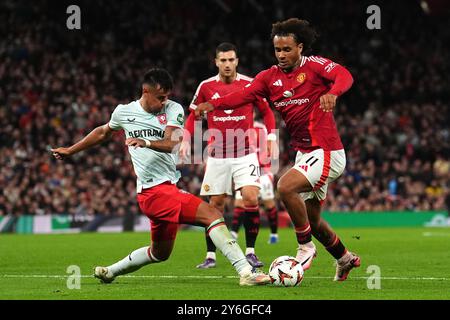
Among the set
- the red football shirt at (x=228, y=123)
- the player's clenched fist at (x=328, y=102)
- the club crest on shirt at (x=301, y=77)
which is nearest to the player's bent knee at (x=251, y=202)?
the red football shirt at (x=228, y=123)

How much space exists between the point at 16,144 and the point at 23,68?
11.7 feet

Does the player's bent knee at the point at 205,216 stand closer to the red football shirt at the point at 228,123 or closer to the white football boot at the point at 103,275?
the white football boot at the point at 103,275

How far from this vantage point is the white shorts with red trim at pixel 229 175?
12883 mm

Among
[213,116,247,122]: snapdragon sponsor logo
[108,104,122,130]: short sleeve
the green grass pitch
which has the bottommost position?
the green grass pitch

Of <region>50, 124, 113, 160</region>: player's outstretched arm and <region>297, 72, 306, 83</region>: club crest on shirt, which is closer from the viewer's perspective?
<region>50, 124, 113, 160</region>: player's outstretched arm

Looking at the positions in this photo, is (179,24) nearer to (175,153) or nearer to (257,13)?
(257,13)

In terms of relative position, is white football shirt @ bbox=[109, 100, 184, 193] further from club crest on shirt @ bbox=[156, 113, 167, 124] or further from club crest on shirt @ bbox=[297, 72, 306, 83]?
club crest on shirt @ bbox=[297, 72, 306, 83]

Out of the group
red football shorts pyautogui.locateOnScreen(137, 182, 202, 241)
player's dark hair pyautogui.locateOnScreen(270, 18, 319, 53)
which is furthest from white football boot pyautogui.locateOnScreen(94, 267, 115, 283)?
player's dark hair pyautogui.locateOnScreen(270, 18, 319, 53)

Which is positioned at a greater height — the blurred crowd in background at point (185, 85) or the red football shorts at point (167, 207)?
the blurred crowd in background at point (185, 85)

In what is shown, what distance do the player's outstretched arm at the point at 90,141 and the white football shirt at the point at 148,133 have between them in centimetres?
15

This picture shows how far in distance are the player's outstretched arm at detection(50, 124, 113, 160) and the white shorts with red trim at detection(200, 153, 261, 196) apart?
137 inches

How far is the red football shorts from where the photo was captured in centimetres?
927

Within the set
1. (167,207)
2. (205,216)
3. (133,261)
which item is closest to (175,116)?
(167,207)

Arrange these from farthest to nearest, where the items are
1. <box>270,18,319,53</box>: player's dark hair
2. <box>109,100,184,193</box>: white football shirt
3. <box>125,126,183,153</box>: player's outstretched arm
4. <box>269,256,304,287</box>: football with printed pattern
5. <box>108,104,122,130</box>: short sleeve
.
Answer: <box>270,18,319,53</box>: player's dark hair < <box>108,104,122,130</box>: short sleeve < <box>109,100,184,193</box>: white football shirt < <box>269,256,304,287</box>: football with printed pattern < <box>125,126,183,153</box>: player's outstretched arm
